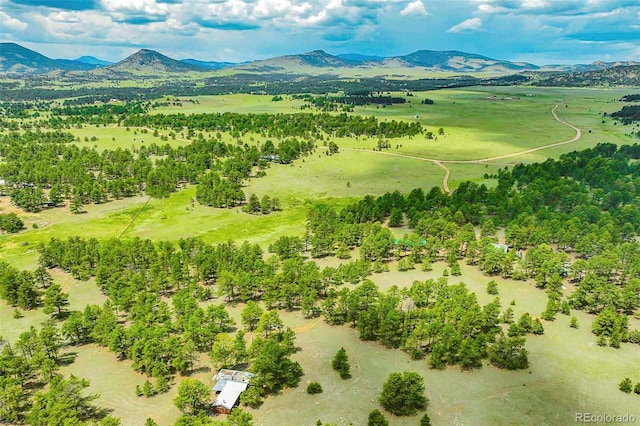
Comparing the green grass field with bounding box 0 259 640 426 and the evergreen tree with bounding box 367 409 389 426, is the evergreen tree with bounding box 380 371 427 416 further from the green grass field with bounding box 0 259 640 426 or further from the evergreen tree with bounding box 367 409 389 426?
the evergreen tree with bounding box 367 409 389 426

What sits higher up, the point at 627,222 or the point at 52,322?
the point at 627,222

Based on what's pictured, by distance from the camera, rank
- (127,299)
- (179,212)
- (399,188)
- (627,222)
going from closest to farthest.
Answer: (127,299) < (627,222) < (179,212) < (399,188)

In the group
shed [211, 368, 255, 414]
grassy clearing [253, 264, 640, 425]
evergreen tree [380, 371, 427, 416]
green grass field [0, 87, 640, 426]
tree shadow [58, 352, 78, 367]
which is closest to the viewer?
evergreen tree [380, 371, 427, 416]

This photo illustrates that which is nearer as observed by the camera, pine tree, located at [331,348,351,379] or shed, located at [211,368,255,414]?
shed, located at [211,368,255,414]

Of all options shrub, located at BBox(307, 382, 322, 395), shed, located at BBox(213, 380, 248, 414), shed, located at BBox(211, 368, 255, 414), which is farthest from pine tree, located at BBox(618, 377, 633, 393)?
shed, located at BBox(213, 380, 248, 414)

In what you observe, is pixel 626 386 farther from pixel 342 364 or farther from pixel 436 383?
pixel 342 364

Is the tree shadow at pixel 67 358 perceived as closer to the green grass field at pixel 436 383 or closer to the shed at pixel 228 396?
the green grass field at pixel 436 383

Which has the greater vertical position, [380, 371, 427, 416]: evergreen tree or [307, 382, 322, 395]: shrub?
[380, 371, 427, 416]: evergreen tree

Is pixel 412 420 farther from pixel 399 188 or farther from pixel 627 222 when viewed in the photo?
pixel 399 188

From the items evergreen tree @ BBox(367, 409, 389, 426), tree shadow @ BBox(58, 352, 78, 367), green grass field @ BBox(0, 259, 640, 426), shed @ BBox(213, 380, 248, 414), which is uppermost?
evergreen tree @ BBox(367, 409, 389, 426)

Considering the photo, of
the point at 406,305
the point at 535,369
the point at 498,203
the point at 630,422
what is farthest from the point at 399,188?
the point at 630,422

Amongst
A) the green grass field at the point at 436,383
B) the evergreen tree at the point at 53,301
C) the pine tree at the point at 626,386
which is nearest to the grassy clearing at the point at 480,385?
the green grass field at the point at 436,383
